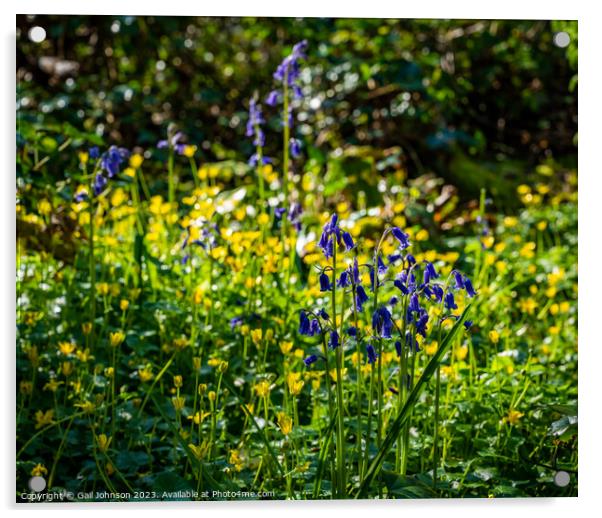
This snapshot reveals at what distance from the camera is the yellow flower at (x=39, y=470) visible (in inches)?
78.0

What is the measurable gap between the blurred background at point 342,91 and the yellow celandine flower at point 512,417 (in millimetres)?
1279

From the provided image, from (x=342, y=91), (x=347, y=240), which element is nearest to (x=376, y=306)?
(x=347, y=240)

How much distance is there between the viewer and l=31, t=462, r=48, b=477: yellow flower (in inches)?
78.0

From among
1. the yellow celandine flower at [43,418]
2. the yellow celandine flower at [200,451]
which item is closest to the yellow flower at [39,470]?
the yellow celandine flower at [43,418]

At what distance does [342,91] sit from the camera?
3674 mm

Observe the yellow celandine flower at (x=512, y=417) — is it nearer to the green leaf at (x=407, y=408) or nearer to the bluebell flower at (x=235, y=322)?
the green leaf at (x=407, y=408)

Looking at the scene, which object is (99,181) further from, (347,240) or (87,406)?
(347,240)

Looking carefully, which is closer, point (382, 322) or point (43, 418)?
point (382, 322)

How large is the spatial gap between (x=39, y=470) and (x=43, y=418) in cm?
12

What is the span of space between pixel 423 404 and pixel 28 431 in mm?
989

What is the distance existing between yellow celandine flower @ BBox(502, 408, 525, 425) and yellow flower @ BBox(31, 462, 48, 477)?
1.13 m
